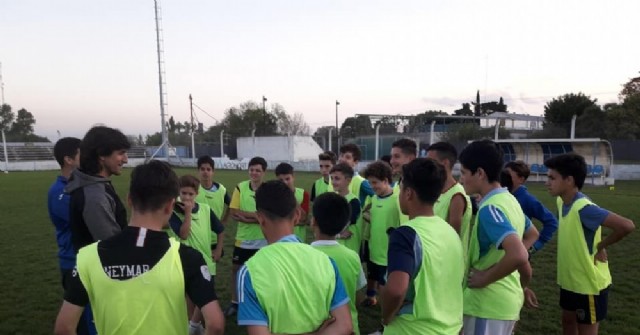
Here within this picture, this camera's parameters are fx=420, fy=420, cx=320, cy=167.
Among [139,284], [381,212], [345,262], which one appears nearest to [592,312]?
[381,212]

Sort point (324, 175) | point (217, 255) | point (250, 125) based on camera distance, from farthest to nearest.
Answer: point (250, 125) < point (324, 175) < point (217, 255)

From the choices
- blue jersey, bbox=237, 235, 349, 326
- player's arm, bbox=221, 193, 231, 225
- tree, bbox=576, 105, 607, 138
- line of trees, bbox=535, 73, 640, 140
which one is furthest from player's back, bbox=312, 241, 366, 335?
tree, bbox=576, 105, 607, 138

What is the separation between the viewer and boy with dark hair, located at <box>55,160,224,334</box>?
192 cm

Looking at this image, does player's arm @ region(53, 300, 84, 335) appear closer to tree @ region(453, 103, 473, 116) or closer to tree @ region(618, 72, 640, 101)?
tree @ region(618, 72, 640, 101)

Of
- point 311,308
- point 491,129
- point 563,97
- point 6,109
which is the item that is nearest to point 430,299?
point 311,308

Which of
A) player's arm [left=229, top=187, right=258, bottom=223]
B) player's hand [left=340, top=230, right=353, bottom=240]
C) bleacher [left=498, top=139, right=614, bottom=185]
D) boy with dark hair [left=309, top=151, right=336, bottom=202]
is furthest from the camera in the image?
bleacher [left=498, top=139, right=614, bottom=185]

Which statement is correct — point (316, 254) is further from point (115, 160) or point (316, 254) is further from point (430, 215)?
point (115, 160)

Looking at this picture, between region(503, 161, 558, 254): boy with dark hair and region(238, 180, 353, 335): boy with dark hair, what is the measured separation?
312 cm

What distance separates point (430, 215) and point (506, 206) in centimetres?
65

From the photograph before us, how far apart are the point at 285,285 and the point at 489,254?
151 centimetres

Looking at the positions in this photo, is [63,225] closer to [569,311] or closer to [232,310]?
[232,310]

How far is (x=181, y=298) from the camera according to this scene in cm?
203

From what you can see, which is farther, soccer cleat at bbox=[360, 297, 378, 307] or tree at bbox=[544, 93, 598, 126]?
tree at bbox=[544, 93, 598, 126]

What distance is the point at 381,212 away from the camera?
16.0 ft
